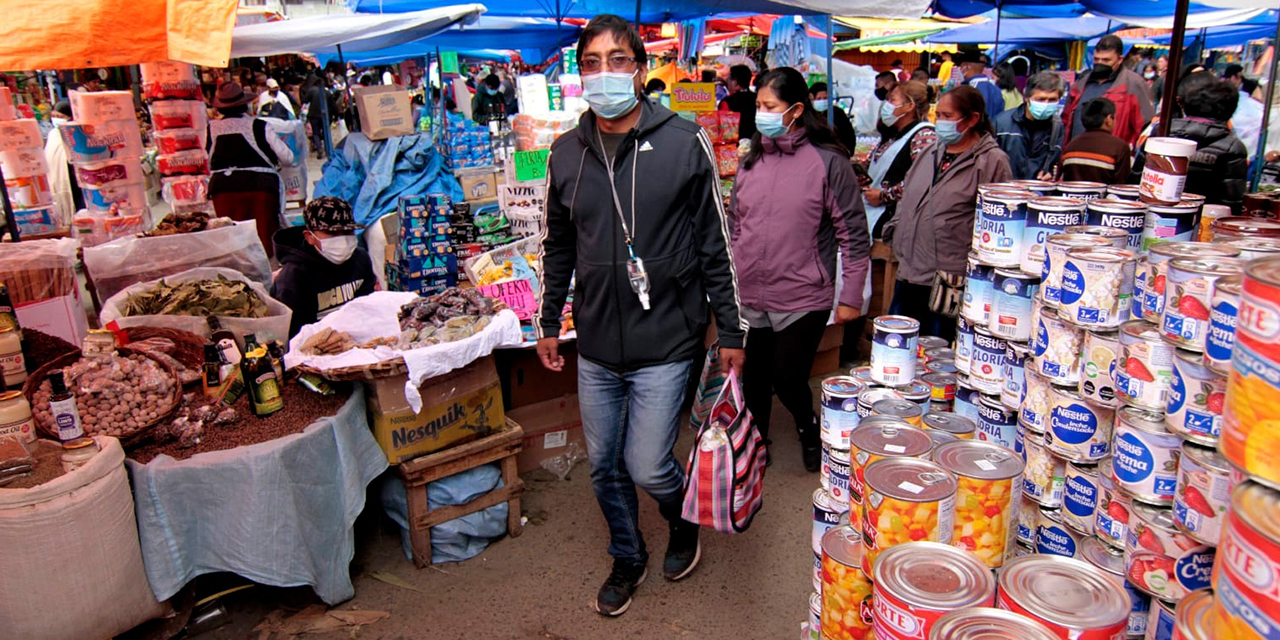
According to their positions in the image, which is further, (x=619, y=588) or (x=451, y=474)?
(x=451, y=474)

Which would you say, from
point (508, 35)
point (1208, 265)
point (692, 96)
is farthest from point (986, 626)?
point (508, 35)

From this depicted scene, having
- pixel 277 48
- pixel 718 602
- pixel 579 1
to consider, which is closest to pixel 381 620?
pixel 718 602

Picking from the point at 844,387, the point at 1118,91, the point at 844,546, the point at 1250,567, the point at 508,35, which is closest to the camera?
the point at 1250,567

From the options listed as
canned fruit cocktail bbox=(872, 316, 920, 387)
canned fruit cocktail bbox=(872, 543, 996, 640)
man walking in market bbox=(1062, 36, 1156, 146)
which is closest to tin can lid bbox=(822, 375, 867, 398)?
canned fruit cocktail bbox=(872, 316, 920, 387)

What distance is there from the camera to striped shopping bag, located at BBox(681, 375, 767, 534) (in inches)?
119

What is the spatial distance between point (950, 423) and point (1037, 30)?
16.3 metres

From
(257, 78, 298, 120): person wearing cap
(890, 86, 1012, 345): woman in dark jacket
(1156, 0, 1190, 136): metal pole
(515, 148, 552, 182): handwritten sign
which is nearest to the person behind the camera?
(1156, 0, 1190, 136): metal pole

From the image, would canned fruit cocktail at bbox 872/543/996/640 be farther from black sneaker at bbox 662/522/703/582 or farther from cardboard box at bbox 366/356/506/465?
cardboard box at bbox 366/356/506/465

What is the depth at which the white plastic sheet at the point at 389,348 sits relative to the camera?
11.3 ft

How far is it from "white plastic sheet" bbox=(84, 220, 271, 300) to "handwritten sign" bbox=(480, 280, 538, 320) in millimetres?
1698

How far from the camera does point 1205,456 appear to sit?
1.59 meters

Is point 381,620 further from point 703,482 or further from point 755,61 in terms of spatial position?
point 755,61

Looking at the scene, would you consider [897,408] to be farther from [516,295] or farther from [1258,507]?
[516,295]

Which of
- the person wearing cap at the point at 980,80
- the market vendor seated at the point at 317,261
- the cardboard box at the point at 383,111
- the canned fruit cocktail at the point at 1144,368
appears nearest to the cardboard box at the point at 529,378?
the market vendor seated at the point at 317,261
